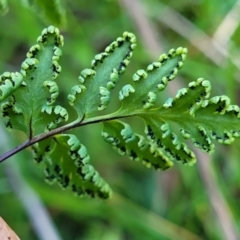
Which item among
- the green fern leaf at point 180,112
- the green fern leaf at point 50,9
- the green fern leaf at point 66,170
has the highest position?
the green fern leaf at point 50,9

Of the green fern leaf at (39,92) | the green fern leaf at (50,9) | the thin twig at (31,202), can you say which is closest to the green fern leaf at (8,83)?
the green fern leaf at (39,92)

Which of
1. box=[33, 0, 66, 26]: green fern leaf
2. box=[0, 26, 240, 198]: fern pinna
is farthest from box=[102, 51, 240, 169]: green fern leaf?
box=[33, 0, 66, 26]: green fern leaf

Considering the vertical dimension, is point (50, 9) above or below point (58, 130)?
above

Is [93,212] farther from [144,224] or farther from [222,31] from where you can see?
[222,31]

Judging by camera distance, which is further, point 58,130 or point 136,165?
point 136,165

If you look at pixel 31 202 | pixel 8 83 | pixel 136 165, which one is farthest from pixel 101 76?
pixel 136 165

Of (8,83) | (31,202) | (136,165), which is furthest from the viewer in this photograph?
(136,165)

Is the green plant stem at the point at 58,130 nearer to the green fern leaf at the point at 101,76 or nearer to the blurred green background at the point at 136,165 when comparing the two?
the green fern leaf at the point at 101,76

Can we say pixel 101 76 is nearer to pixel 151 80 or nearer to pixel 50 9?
pixel 151 80

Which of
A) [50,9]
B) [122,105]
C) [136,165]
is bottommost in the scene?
[122,105]
